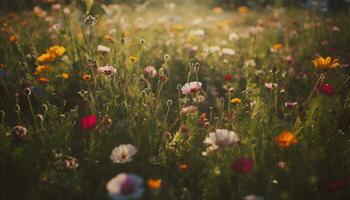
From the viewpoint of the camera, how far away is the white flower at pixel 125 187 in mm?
1539

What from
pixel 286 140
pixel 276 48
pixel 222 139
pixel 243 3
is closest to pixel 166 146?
pixel 222 139

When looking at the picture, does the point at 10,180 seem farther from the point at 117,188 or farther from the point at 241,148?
the point at 241,148

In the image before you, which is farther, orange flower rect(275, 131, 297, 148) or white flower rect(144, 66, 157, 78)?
white flower rect(144, 66, 157, 78)

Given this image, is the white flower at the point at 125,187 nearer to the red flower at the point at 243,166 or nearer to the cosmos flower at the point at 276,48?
the red flower at the point at 243,166

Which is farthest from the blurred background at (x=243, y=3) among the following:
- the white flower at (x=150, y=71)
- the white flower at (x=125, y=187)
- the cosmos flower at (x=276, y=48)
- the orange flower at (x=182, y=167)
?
the white flower at (x=125, y=187)

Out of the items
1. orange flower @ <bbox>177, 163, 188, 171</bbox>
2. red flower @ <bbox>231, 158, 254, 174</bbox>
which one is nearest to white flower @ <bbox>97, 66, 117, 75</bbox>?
orange flower @ <bbox>177, 163, 188, 171</bbox>

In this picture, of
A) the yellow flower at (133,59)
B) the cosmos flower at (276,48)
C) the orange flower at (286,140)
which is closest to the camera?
the orange flower at (286,140)

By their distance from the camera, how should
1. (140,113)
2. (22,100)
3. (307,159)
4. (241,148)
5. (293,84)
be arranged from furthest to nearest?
(293,84)
(22,100)
(140,113)
(241,148)
(307,159)

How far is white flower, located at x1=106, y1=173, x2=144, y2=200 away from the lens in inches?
60.6

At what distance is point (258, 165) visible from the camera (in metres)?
1.95

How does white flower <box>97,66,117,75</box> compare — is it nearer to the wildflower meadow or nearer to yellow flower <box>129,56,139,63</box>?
the wildflower meadow

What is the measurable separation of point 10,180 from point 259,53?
2.72 meters

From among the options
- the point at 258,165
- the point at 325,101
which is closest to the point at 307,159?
the point at 258,165

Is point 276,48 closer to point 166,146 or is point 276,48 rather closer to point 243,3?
point 166,146
